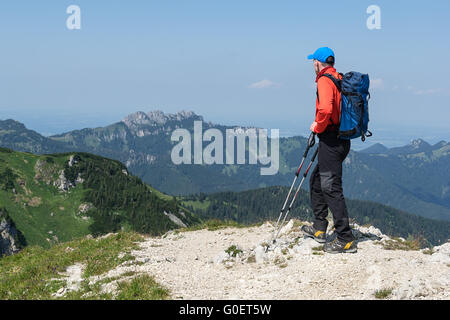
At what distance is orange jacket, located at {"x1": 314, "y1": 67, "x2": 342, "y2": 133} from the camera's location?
10.2m

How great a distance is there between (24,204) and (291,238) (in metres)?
208

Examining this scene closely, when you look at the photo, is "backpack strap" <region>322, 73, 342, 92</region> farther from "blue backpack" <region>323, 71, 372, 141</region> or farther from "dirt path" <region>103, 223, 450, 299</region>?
"dirt path" <region>103, 223, 450, 299</region>

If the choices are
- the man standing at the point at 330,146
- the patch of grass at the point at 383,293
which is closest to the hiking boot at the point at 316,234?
the man standing at the point at 330,146

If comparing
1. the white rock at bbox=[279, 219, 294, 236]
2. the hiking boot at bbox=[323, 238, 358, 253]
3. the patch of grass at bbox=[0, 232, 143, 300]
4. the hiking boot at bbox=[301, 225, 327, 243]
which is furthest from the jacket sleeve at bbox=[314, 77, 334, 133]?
the patch of grass at bbox=[0, 232, 143, 300]

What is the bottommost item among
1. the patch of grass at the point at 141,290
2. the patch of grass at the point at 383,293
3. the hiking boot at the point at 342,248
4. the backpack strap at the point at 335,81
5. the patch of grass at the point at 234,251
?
the patch of grass at the point at 234,251

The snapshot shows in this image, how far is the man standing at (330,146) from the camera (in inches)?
405

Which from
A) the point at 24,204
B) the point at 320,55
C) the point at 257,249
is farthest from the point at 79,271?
the point at 24,204

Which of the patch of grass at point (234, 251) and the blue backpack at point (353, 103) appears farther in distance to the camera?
the patch of grass at point (234, 251)

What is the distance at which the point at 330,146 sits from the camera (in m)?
10.9

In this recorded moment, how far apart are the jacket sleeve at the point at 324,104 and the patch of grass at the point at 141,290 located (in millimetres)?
6272

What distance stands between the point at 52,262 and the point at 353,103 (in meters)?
12.0

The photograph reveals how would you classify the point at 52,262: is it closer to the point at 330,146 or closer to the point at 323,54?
the point at 330,146

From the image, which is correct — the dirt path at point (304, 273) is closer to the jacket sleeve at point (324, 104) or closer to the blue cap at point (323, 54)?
the jacket sleeve at point (324, 104)
